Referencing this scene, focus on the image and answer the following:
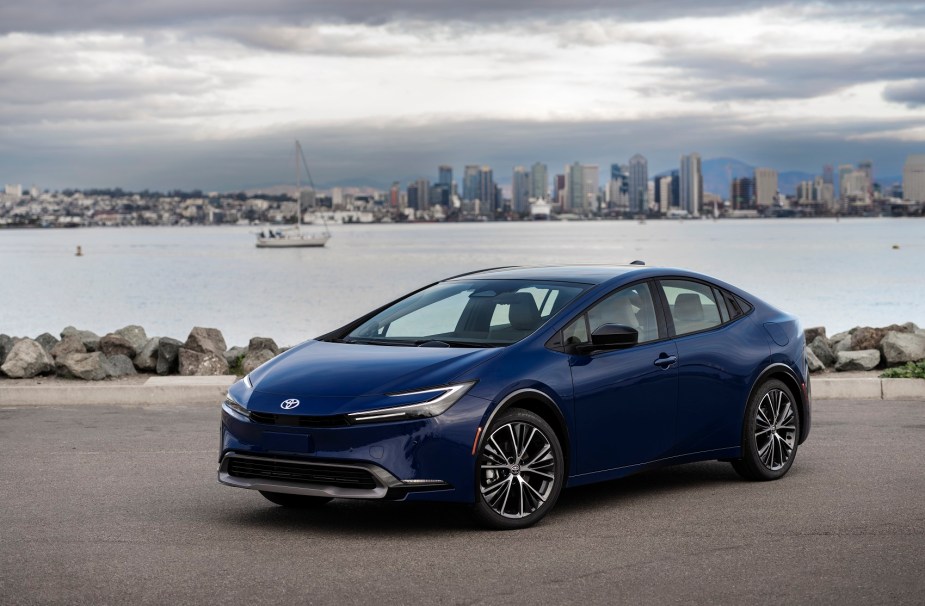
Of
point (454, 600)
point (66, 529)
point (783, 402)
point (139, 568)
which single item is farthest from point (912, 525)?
point (66, 529)

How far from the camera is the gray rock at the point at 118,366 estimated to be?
667 inches

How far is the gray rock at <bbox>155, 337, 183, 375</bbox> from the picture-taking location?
57.8 feet

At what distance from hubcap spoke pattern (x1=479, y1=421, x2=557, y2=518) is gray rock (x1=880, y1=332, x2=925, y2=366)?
10265 millimetres

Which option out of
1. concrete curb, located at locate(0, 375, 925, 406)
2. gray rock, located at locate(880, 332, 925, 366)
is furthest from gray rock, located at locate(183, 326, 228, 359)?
gray rock, located at locate(880, 332, 925, 366)

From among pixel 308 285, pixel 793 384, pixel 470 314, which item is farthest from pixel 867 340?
pixel 308 285

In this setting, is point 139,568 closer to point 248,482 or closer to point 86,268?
point 248,482

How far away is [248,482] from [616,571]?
2.26 meters

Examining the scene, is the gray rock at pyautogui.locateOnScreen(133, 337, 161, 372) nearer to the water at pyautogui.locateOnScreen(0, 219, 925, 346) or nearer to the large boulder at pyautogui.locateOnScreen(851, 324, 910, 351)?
the large boulder at pyautogui.locateOnScreen(851, 324, 910, 351)

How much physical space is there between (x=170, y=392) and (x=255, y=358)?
3.56 m

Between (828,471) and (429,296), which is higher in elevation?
(429,296)

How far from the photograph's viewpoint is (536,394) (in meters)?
7.94

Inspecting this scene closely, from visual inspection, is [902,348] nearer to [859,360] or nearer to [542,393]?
[859,360]

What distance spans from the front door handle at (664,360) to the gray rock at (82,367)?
9504 millimetres

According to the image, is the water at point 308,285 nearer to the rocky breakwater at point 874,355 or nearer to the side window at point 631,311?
the rocky breakwater at point 874,355
